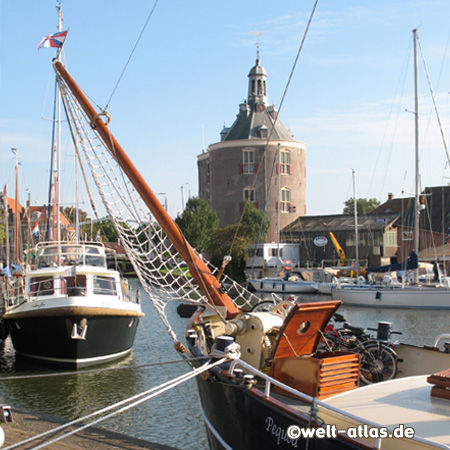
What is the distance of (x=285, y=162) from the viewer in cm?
7494

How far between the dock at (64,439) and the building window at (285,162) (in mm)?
65535

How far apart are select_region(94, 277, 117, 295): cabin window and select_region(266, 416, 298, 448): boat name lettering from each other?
1289 centimetres

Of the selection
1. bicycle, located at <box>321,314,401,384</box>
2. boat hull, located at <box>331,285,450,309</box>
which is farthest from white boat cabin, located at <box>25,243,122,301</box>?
boat hull, located at <box>331,285,450,309</box>

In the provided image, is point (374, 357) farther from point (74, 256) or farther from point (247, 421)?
point (74, 256)

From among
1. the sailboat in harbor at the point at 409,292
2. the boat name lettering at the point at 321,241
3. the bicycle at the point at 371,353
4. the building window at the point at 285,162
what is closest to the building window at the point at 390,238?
the boat name lettering at the point at 321,241

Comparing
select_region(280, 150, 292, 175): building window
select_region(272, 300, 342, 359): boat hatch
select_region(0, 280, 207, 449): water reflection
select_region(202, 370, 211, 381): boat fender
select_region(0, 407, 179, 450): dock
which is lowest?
select_region(0, 280, 207, 449): water reflection

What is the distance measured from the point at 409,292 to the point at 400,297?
688 millimetres

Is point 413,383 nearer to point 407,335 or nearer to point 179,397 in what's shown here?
point 179,397

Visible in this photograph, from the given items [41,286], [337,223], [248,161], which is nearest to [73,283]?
[41,286]

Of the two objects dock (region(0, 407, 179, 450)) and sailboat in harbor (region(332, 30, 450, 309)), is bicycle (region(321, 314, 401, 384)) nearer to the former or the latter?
dock (region(0, 407, 179, 450))

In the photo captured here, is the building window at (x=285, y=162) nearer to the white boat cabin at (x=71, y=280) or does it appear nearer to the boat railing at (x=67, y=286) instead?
the white boat cabin at (x=71, y=280)

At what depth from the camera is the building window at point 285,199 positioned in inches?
2922

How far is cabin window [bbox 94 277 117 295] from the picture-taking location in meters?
19.7

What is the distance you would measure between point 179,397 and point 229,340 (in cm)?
686
